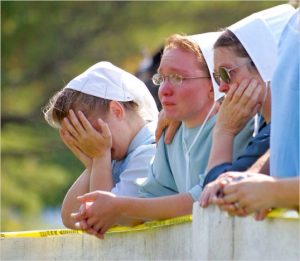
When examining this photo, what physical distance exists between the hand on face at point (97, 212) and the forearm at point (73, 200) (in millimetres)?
528

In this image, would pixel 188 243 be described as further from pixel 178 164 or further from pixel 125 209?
pixel 178 164

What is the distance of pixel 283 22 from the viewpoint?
3.94m

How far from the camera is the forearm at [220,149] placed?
369 cm

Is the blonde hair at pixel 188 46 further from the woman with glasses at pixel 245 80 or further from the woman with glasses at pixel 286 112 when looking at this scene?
the woman with glasses at pixel 286 112

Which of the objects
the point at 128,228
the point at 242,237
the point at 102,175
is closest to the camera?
the point at 242,237

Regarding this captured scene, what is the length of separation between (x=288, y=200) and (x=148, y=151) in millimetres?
1649

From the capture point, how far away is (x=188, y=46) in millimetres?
4285

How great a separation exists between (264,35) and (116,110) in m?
0.94

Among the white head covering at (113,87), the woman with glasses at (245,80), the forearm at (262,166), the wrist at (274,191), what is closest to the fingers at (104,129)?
the white head covering at (113,87)

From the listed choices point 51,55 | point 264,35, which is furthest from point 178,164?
point 51,55

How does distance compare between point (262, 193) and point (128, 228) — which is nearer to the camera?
point (262, 193)

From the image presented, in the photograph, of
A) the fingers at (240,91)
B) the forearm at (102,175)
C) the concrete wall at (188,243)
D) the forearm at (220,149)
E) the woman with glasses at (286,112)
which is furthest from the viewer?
the forearm at (102,175)

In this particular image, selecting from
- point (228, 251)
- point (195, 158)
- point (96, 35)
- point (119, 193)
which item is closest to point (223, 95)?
point (195, 158)

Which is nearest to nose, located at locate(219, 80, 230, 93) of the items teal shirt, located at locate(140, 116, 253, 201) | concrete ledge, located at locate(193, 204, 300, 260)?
teal shirt, located at locate(140, 116, 253, 201)
